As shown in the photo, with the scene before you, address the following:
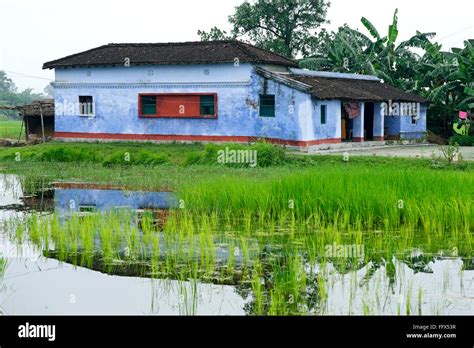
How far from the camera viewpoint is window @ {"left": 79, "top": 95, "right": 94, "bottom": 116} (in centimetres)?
2823

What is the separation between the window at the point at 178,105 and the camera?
85.8ft

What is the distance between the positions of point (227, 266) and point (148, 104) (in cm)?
1854

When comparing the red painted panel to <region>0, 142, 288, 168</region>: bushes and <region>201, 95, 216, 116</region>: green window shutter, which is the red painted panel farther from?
<region>0, 142, 288, 168</region>: bushes

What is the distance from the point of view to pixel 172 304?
306 inches

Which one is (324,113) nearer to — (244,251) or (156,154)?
(156,154)

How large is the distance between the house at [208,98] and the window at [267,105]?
32 millimetres

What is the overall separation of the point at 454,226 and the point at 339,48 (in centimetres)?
2223

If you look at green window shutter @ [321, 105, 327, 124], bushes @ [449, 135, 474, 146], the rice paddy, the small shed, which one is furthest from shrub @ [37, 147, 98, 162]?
bushes @ [449, 135, 474, 146]

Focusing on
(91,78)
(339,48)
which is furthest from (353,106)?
(91,78)

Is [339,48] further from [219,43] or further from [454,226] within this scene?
[454,226]

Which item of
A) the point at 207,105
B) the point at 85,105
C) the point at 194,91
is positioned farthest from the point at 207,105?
the point at 85,105

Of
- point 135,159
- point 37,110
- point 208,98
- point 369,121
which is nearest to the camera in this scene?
point 135,159

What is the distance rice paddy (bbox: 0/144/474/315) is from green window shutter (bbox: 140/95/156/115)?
11.1m

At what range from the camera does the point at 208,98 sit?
2616cm
